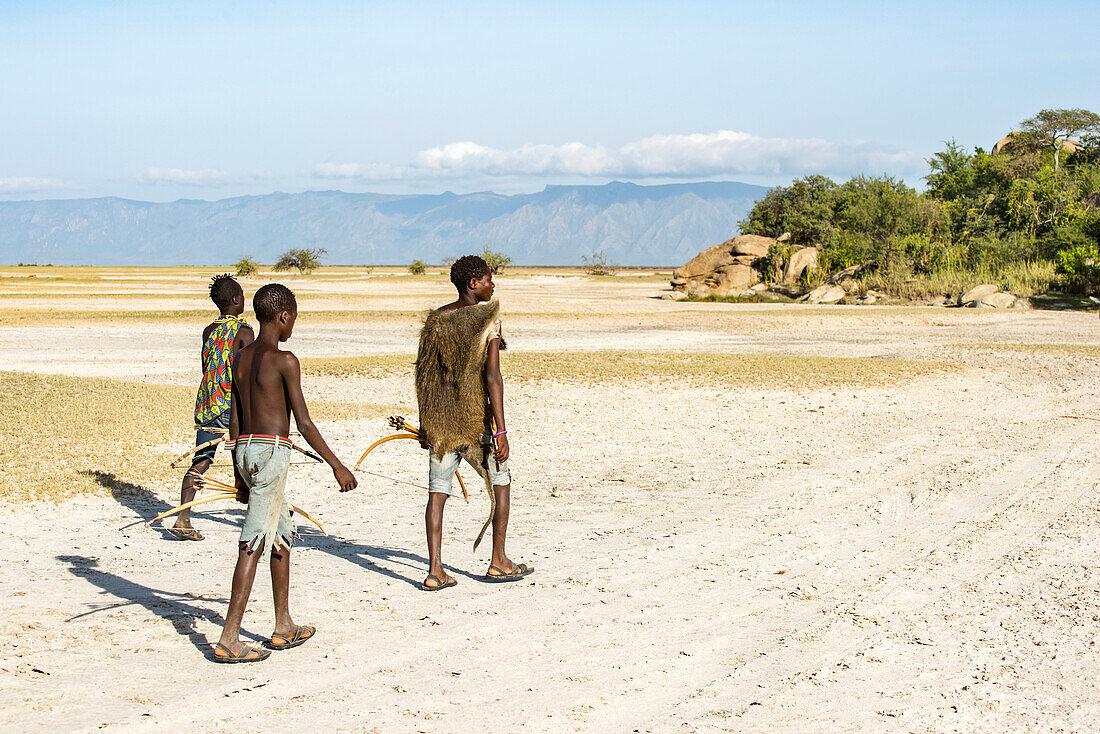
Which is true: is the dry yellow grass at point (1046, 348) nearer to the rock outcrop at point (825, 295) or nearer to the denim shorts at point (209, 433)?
the denim shorts at point (209, 433)

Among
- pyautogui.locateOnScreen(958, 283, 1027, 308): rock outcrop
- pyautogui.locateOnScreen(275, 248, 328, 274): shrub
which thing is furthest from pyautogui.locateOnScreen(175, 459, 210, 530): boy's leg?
pyautogui.locateOnScreen(275, 248, 328, 274): shrub

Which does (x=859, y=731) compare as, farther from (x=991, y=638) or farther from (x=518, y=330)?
(x=518, y=330)

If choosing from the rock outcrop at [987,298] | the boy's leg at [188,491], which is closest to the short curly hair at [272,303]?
the boy's leg at [188,491]

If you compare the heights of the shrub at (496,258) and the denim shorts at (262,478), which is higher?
the shrub at (496,258)

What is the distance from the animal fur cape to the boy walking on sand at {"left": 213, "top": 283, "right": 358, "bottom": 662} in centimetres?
108

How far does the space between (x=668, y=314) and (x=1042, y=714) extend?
31262 mm

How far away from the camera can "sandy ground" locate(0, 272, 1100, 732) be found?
4.39 metres

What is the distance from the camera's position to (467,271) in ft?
19.9

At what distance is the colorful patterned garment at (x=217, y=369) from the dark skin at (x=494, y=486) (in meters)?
1.84

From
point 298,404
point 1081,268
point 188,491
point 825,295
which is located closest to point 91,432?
point 188,491

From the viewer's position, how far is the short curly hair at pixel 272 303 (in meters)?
4.96

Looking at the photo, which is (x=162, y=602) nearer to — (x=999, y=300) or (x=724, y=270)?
(x=999, y=300)

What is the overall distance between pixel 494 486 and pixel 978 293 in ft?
114

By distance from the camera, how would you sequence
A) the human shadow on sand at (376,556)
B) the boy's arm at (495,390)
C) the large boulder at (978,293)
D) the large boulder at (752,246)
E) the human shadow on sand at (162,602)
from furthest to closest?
the large boulder at (752,246), the large boulder at (978,293), the human shadow on sand at (376,556), the boy's arm at (495,390), the human shadow on sand at (162,602)
